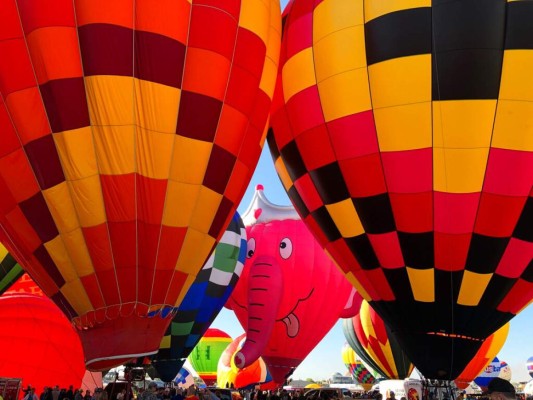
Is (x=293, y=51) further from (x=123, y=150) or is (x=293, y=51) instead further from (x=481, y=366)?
(x=481, y=366)

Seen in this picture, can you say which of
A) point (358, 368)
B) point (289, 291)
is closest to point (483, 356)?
point (289, 291)

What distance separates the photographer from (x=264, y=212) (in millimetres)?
12305

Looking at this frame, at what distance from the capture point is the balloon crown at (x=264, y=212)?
1199cm

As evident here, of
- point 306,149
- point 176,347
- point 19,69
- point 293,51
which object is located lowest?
point 176,347

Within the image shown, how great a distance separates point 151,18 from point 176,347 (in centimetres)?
687

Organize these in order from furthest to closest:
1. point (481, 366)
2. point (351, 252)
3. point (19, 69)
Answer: point (481, 366)
point (351, 252)
point (19, 69)

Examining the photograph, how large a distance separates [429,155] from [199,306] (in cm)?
579

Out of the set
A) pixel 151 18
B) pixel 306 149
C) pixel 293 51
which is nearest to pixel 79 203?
pixel 151 18

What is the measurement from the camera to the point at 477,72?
5.56 m

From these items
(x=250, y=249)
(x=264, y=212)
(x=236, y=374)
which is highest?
(x=264, y=212)

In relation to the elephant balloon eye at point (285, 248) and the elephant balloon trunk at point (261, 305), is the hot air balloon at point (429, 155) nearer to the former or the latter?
the elephant balloon trunk at point (261, 305)

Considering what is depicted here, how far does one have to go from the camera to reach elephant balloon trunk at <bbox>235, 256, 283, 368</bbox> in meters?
9.43

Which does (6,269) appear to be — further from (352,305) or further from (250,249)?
(352,305)

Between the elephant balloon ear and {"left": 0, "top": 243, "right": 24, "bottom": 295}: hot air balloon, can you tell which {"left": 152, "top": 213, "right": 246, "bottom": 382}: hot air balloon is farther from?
the elephant balloon ear
